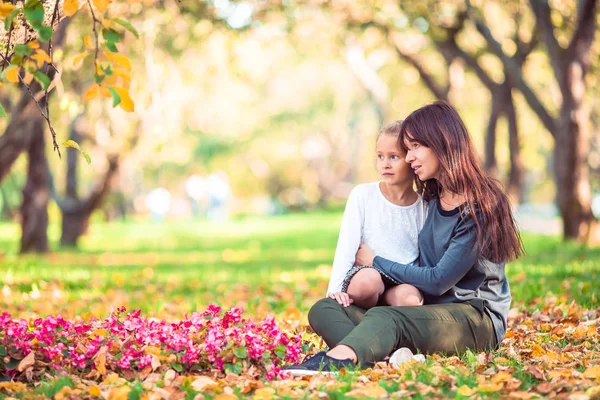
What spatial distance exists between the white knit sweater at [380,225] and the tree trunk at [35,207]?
461 inches

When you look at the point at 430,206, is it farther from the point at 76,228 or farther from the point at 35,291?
the point at 76,228

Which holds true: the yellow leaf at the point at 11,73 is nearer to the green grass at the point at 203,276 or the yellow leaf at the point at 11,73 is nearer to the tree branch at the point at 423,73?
the green grass at the point at 203,276

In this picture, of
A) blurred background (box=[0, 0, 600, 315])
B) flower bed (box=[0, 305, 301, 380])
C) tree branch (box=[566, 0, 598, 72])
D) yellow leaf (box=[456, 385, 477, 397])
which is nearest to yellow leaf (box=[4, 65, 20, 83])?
blurred background (box=[0, 0, 600, 315])

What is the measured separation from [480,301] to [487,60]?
60.7 ft

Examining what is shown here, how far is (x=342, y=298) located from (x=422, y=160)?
957mm

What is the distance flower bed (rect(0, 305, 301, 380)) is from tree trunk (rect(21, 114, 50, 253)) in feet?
37.7

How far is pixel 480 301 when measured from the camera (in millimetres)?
4617

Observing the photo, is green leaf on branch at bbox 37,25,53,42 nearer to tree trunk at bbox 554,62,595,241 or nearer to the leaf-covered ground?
the leaf-covered ground

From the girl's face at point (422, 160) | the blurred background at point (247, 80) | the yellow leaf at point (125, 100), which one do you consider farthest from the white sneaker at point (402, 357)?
the yellow leaf at point (125, 100)

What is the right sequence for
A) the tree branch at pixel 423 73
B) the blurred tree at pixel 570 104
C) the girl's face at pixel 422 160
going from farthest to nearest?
1. the tree branch at pixel 423 73
2. the blurred tree at pixel 570 104
3. the girl's face at pixel 422 160

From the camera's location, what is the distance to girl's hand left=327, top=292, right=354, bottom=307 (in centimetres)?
471

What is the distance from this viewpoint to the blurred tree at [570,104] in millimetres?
12547

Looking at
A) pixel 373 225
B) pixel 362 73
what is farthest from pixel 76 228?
pixel 373 225

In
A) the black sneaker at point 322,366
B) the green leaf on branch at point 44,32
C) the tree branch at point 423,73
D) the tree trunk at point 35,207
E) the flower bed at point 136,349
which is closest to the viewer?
the green leaf on branch at point 44,32
